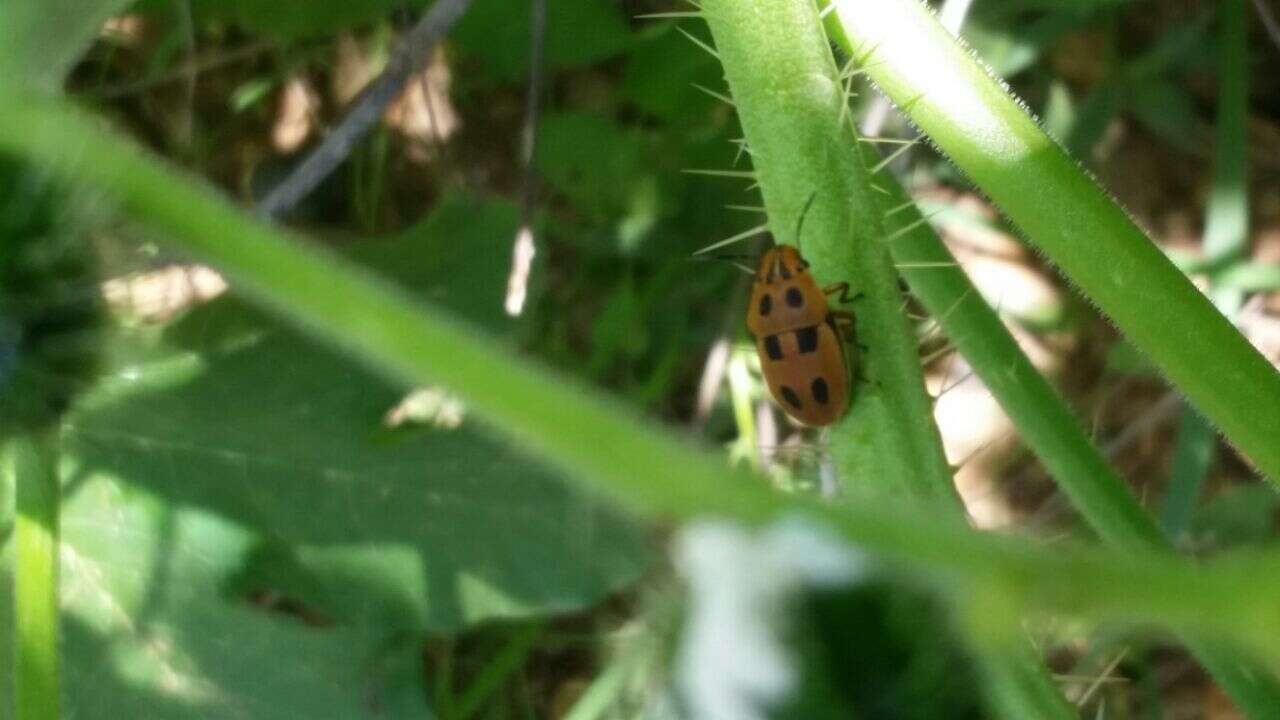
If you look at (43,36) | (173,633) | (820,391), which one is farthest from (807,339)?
(43,36)

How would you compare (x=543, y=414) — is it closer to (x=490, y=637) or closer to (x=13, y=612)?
(x=13, y=612)

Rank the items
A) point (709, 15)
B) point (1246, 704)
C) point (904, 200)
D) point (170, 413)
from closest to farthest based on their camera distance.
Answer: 1. point (709, 15)
2. point (1246, 704)
3. point (904, 200)
4. point (170, 413)

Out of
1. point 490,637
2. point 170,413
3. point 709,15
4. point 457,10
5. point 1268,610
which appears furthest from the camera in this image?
point 490,637

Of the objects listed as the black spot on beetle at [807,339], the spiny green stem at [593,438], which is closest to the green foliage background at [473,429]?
the spiny green stem at [593,438]

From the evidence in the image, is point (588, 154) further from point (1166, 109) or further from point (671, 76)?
point (1166, 109)

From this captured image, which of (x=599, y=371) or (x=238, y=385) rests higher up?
(x=238, y=385)

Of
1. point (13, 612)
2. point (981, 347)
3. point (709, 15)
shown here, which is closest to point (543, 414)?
point (709, 15)

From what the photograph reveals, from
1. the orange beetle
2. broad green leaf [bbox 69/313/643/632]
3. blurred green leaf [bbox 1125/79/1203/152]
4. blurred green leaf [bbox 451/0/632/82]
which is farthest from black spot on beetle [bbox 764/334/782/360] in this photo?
blurred green leaf [bbox 1125/79/1203/152]

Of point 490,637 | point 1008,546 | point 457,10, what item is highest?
point 457,10
